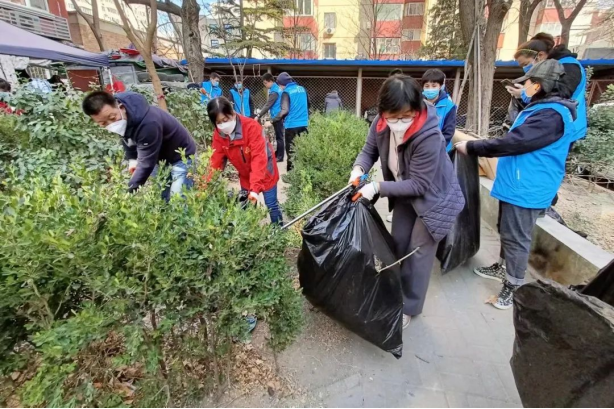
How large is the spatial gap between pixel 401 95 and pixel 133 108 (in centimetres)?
193

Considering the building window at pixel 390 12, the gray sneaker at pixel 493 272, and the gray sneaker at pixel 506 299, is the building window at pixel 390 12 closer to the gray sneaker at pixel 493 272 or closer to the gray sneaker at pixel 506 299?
the gray sneaker at pixel 493 272

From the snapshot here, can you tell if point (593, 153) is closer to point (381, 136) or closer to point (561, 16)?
point (381, 136)

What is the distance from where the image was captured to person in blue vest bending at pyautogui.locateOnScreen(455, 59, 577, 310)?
6.68 feet

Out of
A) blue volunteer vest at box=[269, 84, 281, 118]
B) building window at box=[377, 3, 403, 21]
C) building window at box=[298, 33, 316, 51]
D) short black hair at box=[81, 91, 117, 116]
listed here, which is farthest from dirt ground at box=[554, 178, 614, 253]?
building window at box=[377, 3, 403, 21]

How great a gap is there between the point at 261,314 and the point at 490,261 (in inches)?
96.3

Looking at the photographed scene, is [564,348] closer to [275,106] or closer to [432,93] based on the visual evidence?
[432,93]

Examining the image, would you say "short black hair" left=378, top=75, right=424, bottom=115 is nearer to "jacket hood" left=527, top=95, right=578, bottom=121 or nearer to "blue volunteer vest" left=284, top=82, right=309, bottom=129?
"jacket hood" left=527, top=95, right=578, bottom=121

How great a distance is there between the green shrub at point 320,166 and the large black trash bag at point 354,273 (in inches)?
54.1

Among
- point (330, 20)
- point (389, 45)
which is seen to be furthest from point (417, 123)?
point (330, 20)

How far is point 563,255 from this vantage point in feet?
8.56

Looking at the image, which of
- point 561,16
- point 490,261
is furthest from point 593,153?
point 561,16

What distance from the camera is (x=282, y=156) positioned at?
7.00m

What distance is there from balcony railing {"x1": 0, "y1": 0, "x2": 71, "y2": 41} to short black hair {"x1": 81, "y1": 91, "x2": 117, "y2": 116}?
1469 cm

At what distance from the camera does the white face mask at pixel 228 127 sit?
2.47m
